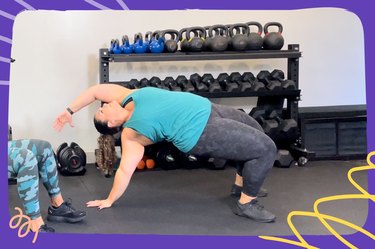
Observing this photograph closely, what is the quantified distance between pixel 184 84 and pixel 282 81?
0.79 metres

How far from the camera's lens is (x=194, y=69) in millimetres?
4484

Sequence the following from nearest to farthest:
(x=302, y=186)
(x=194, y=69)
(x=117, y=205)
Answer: (x=117, y=205), (x=302, y=186), (x=194, y=69)

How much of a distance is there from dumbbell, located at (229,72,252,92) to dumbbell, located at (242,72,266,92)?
32 mm

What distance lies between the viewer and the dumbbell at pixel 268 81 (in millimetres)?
4148

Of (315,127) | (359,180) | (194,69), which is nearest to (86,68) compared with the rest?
(194,69)

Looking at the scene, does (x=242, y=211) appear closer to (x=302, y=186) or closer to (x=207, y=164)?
(x=302, y=186)

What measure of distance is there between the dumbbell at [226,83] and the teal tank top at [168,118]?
4.20 feet

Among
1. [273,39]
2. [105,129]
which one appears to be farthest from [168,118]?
[273,39]

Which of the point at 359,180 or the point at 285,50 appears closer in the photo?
the point at 359,180

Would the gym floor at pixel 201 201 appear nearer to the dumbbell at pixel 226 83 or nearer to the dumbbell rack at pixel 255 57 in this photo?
the dumbbell rack at pixel 255 57

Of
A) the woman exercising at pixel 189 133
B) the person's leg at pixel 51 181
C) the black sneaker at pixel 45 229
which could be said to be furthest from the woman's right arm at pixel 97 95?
the black sneaker at pixel 45 229

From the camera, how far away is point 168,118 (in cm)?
281

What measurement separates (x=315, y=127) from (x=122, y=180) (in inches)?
78.0

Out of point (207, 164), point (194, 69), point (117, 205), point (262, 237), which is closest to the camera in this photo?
point (262, 237)
